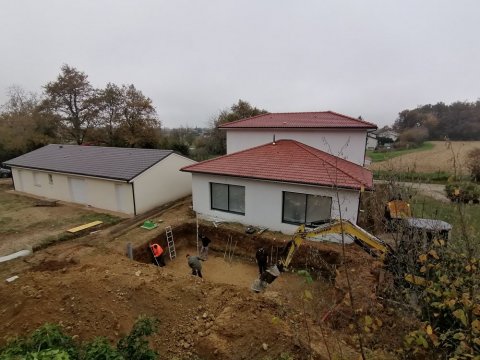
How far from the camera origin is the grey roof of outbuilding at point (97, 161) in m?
19.4

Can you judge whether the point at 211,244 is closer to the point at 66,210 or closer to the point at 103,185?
the point at 103,185

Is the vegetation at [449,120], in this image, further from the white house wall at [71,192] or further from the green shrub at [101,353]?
the green shrub at [101,353]

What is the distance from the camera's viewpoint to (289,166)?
51.4 ft

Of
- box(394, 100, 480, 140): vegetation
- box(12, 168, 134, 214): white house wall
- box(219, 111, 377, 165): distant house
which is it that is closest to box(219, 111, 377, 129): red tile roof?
box(219, 111, 377, 165): distant house

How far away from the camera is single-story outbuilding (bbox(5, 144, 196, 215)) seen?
1892 centimetres

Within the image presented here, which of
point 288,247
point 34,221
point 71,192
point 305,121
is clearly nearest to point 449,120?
point 305,121

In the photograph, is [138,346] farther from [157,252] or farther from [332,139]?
[332,139]

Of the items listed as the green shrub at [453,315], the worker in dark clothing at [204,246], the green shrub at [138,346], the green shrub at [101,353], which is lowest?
the worker in dark clothing at [204,246]

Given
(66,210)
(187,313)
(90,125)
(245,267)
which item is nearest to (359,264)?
(245,267)

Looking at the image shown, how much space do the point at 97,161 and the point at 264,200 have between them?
13862 mm

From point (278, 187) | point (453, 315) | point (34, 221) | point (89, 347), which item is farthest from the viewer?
point (34, 221)

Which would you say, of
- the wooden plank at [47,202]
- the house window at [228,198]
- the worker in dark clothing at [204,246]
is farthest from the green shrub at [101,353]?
the wooden plank at [47,202]

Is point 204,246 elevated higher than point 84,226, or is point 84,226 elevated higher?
point 84,226

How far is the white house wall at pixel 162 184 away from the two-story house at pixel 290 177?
3.57 metres
